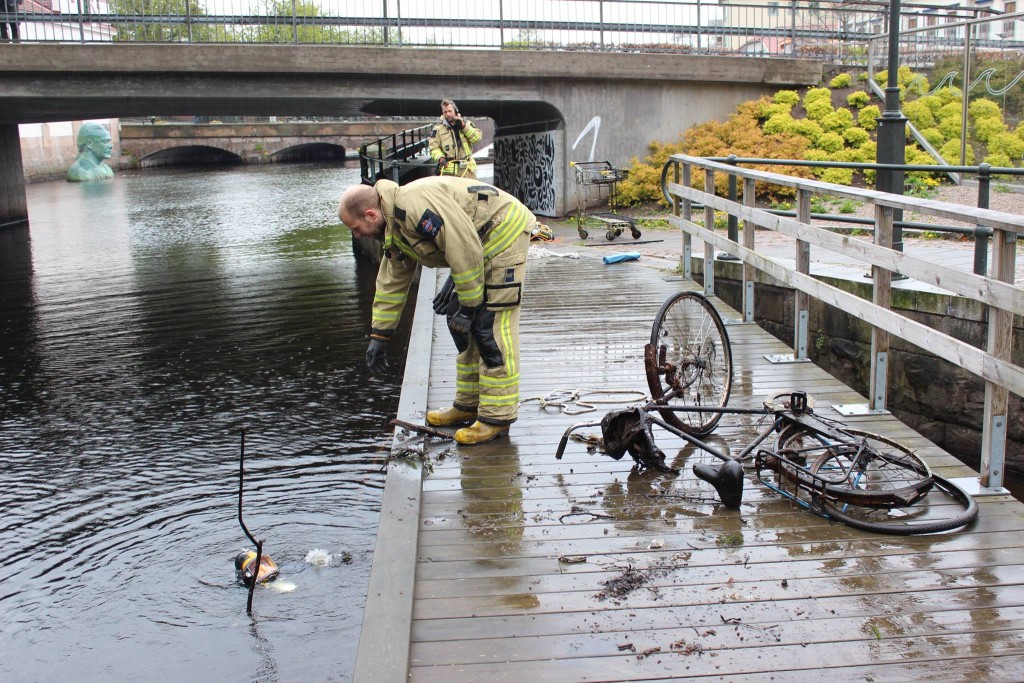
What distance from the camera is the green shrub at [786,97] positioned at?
65.5 feet

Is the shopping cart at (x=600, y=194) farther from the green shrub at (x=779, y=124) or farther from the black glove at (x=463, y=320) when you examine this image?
the black glove at (x=463, y=320)

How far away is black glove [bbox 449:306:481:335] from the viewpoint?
552 cm

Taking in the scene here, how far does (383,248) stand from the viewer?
18.1ft

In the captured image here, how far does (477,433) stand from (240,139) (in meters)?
58.4

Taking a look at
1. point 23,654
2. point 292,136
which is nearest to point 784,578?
point 23,654

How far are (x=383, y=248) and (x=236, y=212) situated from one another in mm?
26155

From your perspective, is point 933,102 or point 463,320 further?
point 933,102

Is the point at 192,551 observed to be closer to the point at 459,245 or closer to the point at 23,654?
the point at 23,654

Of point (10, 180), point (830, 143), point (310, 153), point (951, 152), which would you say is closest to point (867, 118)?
point (830, 143)

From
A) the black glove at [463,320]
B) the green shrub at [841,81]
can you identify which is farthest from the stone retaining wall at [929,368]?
the green shrub at [841,81]

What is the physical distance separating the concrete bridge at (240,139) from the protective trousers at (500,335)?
5283 centimetres

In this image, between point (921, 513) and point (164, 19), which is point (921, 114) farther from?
point (921, 513)

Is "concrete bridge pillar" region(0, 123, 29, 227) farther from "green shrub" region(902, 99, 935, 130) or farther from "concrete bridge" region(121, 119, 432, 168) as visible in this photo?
"concrete bridge" region(121, 119, 432, 168)

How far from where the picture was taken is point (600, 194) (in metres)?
19.8
